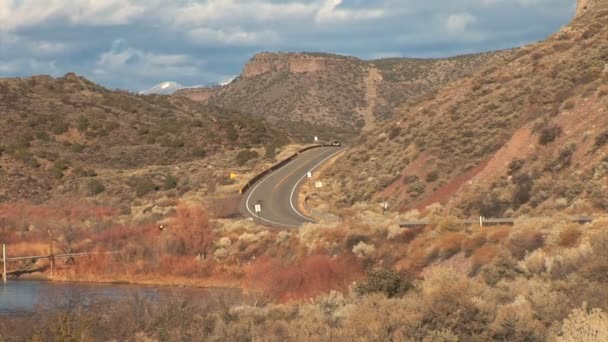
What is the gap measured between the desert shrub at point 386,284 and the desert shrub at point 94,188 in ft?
217

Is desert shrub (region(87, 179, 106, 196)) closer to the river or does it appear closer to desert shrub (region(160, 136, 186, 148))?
desert shrub (region(160, 136, 186, 148))

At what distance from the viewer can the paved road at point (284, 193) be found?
61.3 m

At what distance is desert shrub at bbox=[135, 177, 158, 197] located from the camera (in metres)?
83.0

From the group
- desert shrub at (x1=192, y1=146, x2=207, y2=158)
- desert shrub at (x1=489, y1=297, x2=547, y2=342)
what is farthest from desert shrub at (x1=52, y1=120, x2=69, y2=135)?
desert shrub at (x1=489, y1=297, x2=547, y2=342)

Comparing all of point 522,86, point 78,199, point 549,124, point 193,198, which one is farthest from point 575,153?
point 78,199

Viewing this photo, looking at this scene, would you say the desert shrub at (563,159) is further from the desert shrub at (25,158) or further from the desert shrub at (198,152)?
the desert shrub at (198,152)

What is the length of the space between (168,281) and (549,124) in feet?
87.9

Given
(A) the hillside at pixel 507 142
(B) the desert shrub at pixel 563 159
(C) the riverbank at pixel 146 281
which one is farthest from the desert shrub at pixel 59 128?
(B) the desert shrub at pixel 563 159

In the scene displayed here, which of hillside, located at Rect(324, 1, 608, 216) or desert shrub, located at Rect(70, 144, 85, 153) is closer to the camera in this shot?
hillside, located at Rect(324, 1, 608, 216)

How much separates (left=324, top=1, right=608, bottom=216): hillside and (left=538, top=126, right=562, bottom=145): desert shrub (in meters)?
0.07

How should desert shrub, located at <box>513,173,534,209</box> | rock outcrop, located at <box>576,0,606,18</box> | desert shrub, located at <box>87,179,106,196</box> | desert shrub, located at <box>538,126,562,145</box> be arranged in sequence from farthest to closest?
rock outcrop, located at <box>576,0,606,18</box>, desert shrub, located at <box>87,179,106,196</box>, desert shrub, located at <box>538,126,562,145</box>, desert shrub, located at <box>513,173,534,209</box>

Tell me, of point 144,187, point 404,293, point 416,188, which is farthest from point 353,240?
point 144,187

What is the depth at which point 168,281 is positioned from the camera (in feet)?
169

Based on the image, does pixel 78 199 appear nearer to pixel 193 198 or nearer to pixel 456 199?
pixel 193 198
